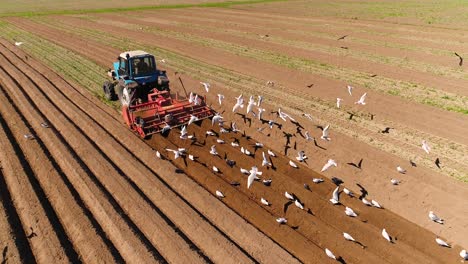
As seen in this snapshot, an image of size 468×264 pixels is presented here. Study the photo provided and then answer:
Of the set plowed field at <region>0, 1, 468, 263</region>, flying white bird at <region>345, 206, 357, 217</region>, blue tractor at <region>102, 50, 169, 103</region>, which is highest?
blue tractor at <region>102, 50, 169, 103</region>

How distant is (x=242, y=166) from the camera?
10031 millimetres

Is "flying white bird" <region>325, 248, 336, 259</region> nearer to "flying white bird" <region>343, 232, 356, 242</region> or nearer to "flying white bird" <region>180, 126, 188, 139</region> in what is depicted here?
"flying white bird" <region>343, 232, 356, 242</region>

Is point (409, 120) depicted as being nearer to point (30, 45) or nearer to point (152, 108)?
point (152, 108)

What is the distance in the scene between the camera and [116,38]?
2802 centimetres

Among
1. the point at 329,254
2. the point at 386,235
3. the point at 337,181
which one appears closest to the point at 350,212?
the point at 386,235

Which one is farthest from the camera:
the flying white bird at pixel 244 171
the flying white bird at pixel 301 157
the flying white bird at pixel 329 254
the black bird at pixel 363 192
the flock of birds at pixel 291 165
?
the flying white bird at pixel 301 157

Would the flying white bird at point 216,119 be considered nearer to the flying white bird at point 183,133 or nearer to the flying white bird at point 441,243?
the flying white bird at point 183,133

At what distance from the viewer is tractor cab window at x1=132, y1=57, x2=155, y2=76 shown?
12783mm

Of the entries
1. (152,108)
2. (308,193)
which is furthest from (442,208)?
(152,108)

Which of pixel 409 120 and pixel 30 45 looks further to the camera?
pixel 30 45

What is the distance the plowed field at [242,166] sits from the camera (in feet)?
23.8

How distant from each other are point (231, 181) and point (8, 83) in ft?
44.3

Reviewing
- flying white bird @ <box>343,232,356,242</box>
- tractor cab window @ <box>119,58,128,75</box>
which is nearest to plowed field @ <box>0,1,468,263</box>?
flying white bird @ <box>343,232,356,242</box>

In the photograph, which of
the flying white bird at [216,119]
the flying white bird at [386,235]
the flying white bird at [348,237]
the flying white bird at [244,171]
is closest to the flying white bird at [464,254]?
the flying white bird at [386,235]
